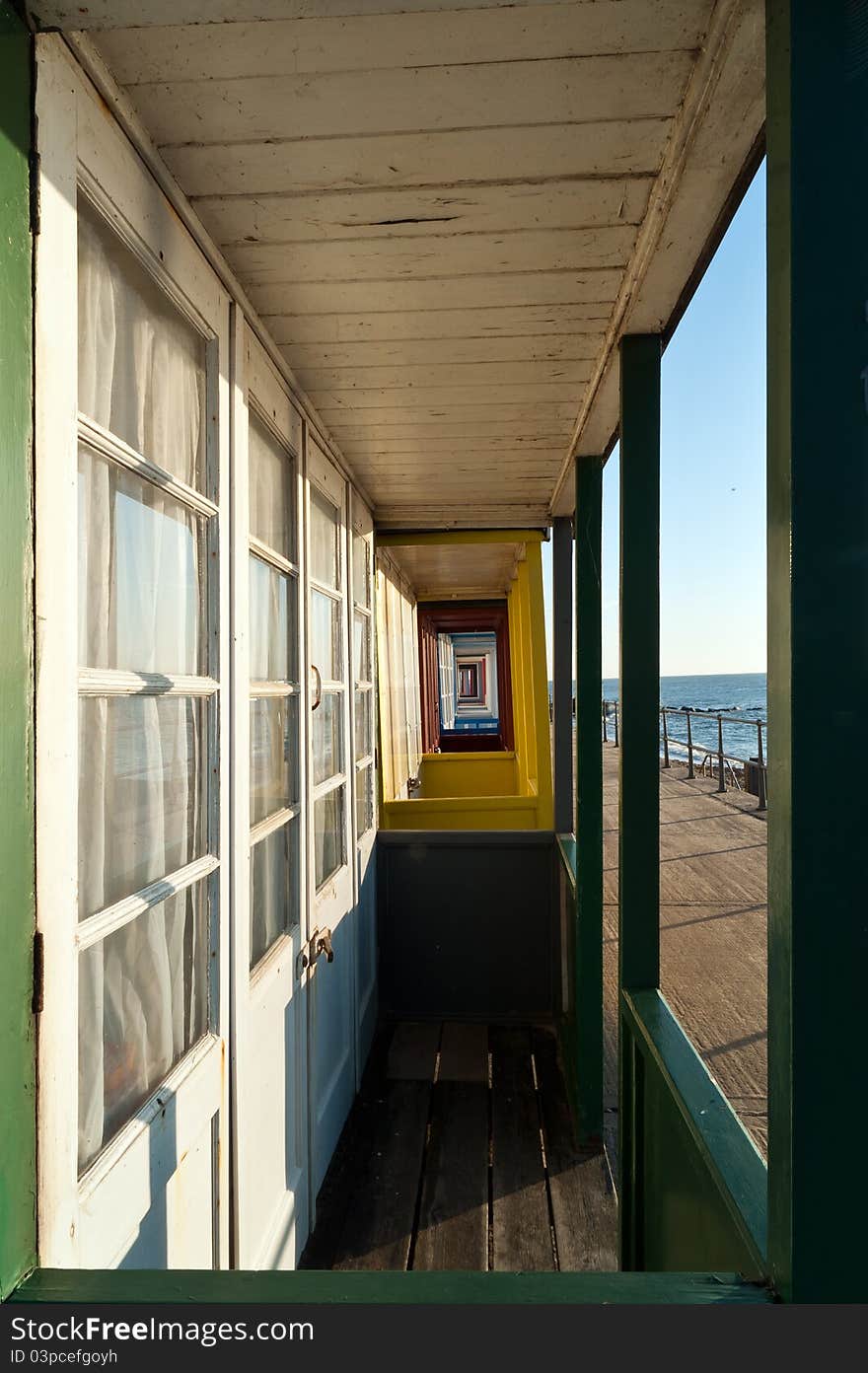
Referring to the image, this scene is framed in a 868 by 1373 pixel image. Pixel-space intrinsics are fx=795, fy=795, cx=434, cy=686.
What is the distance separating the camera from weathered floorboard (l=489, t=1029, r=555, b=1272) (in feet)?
7.64

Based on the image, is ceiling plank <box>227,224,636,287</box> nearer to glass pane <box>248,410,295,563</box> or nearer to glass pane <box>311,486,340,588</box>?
glass pane <box>248,410,295,563</box>

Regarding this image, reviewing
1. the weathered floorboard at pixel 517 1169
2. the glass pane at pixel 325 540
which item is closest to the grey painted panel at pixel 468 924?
the weathered floorboard at pixel 517 1169

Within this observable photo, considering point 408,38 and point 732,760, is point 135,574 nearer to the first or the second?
point 408,38

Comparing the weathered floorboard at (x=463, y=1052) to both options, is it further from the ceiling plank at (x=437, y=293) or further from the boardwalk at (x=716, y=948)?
the ceiling plank at (x=437, y=293)

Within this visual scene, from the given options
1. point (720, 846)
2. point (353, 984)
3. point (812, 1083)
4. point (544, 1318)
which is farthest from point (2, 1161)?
point (720, 846)

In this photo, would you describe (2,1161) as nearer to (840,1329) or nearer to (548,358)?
(840,1329)

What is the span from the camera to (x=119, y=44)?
112cm

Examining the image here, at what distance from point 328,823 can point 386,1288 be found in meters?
2.09

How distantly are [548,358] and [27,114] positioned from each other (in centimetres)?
148

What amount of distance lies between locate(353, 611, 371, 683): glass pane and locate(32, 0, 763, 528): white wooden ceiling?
5.34 feet

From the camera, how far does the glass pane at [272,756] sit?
6.49 ft

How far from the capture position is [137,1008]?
1304mm

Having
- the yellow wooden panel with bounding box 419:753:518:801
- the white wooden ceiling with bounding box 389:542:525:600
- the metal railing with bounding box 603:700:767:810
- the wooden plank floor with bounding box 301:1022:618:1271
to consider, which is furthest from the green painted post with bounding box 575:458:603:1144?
the metal railing with bounding box 603:700:767:810

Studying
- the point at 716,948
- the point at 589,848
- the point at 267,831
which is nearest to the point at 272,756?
the point at 267,831
